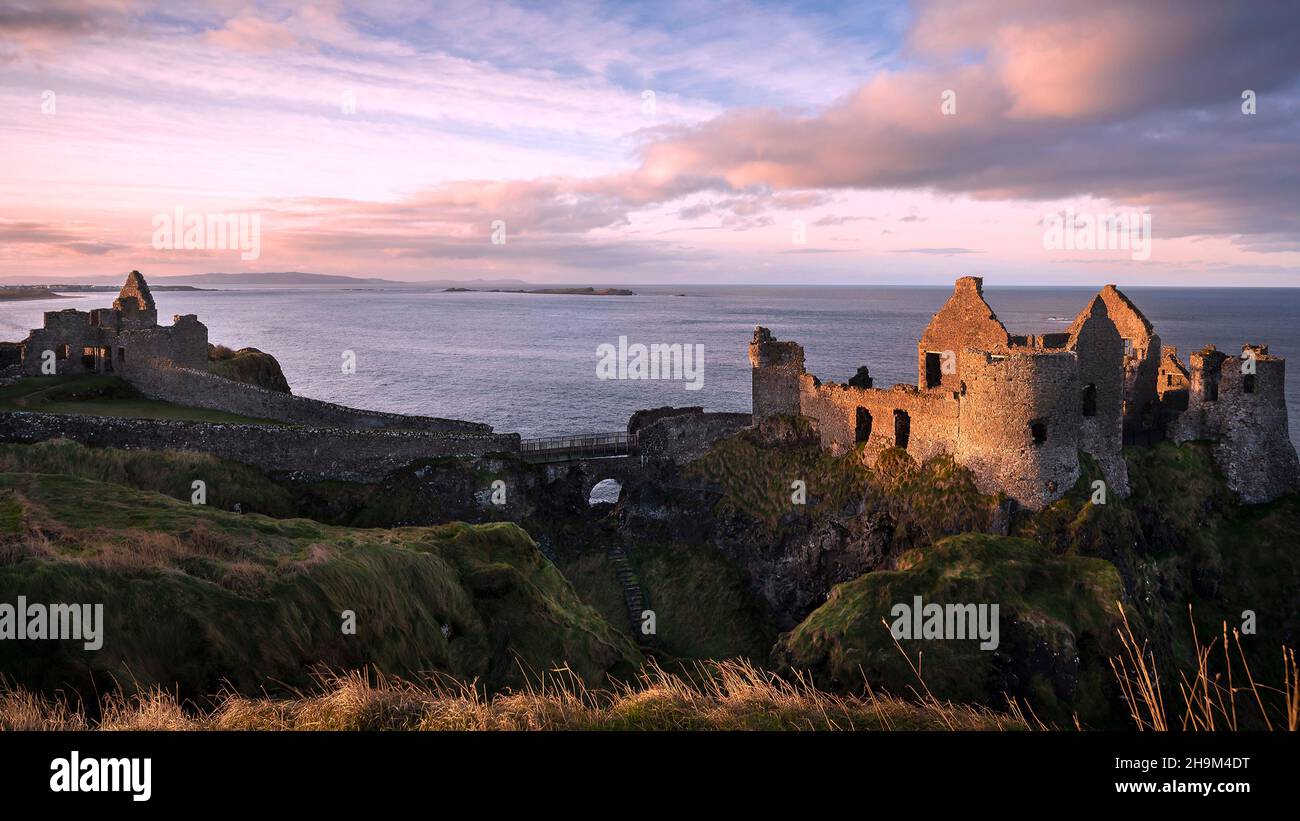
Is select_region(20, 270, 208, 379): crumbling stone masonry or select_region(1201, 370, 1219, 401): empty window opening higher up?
select_region(20, 270, 208, 379): crumbling stone masonry

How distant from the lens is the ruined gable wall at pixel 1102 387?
1188 inches

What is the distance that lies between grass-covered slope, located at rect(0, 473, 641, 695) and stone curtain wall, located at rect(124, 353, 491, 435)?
22184mm

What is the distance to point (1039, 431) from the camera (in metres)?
29.3

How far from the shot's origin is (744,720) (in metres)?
8.73

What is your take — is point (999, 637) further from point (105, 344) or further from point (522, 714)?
point (105, 344)

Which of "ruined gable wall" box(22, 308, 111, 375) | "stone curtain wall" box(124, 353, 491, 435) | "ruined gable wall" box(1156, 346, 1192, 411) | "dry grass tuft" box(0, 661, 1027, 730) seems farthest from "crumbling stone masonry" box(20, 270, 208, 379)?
"ruined gable wall" box(1156, 346, 1192, 411)

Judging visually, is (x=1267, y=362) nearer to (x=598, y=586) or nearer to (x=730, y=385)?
(x=598, y=586)

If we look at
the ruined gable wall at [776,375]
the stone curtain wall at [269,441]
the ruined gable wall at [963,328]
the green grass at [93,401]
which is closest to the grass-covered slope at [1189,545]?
the ruined gable wall at [963,328]

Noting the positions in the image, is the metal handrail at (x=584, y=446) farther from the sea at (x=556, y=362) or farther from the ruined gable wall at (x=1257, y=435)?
the ruined gable wall at (x=1257, y=435)

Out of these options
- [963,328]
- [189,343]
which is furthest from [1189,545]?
[189,343]

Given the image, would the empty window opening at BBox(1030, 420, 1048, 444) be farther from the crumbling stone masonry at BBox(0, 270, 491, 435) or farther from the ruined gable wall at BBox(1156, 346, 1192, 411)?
the crumbling stone masonry at BBox(0, 270, 491, 435)

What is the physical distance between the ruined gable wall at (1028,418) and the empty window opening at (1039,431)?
123 millimetres

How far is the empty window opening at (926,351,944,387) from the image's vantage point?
37.1 m

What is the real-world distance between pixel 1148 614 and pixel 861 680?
14.0 metres
